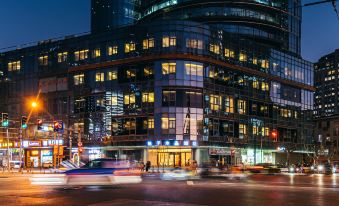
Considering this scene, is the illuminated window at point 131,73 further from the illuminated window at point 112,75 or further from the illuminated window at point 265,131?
the illuminated window at point 265,131

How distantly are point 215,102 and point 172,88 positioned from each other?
7.91 m

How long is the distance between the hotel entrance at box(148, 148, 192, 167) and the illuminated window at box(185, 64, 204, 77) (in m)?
11.2

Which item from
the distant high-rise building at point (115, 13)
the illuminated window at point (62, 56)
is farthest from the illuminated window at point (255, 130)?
the distant high-rise building at point (115, 13)

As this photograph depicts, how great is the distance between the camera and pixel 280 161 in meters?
93.1

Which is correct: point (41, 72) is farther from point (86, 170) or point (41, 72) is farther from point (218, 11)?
point (86, 170)

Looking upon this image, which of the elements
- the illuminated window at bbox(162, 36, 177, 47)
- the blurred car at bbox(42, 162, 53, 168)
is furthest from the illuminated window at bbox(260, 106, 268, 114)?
the blurred car at bbox(42, 162, 53, 168)

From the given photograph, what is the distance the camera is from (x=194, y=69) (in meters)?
72.9

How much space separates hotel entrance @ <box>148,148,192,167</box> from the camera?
2842 inches

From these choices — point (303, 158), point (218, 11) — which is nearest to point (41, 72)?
point (218, 11)

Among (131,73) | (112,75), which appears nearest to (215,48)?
(131,73)

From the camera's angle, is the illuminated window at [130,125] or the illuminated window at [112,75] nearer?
the illuminated window at [130,125]

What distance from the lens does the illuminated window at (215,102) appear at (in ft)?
245

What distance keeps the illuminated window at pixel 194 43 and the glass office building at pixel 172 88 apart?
161mm

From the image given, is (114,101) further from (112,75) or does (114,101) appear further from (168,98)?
(168,98)
